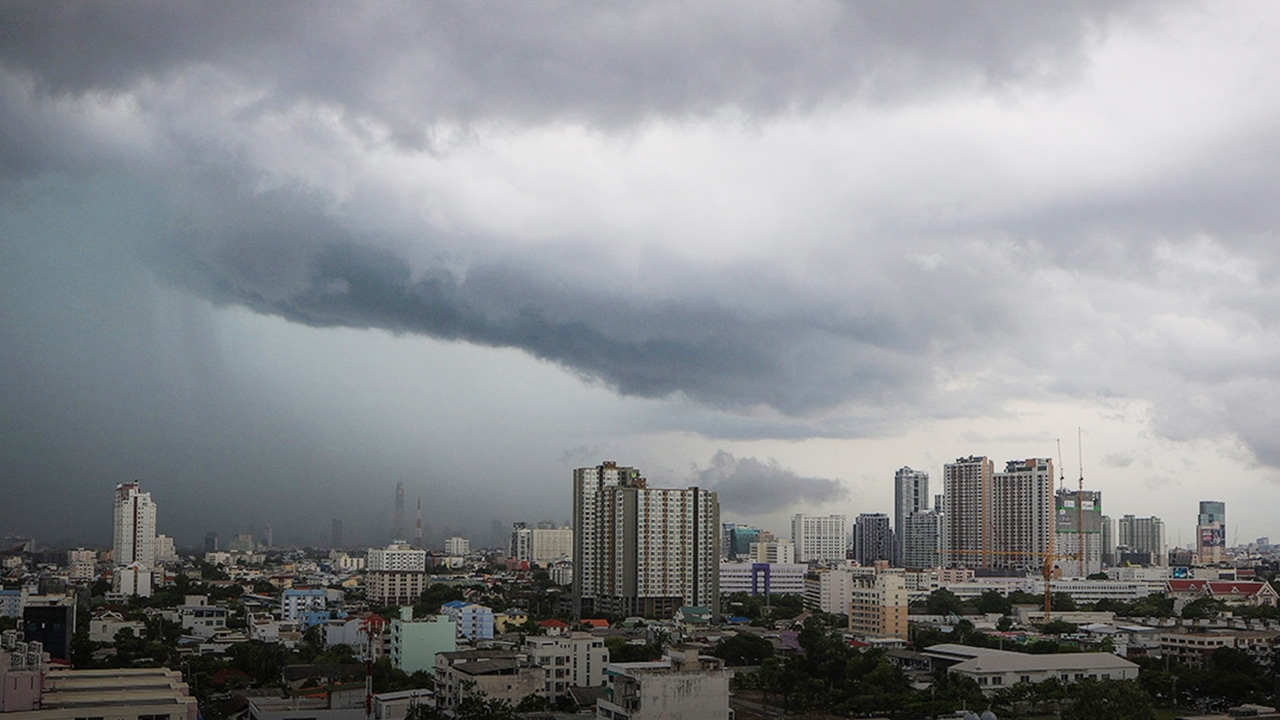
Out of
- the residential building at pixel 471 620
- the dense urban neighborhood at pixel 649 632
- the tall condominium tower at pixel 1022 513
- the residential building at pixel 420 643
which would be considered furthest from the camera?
the tall condominium tower at pixel 1022 513

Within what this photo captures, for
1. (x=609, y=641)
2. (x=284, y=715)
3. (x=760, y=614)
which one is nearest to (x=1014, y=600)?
(x=760, y=614)

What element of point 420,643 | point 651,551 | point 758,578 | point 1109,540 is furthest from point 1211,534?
point 420,643

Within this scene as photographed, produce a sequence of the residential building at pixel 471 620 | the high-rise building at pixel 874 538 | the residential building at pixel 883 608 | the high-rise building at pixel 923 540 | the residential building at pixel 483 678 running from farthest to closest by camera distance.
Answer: the high-rise building at pixel 874 538 < the high-rise building at pixel 923 540 < the residential building at pixel 883 608 < the residential building at pixel 471 620 < the residential building at pixel 483 678

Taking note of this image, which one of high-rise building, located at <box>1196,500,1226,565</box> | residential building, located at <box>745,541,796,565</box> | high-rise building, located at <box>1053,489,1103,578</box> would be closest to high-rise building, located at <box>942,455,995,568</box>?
high-rise building, located at <box>1053,489,1103,578</box>

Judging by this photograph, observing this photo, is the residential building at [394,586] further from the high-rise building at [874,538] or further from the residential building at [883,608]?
the high-rise building at [874,538]

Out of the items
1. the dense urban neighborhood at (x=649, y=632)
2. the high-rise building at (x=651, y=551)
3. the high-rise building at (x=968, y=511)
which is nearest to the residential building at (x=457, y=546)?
the dense urban neighborhood at (x=649, y=632)

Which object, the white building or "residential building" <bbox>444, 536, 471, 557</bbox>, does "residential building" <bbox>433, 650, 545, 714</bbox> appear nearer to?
the white building
